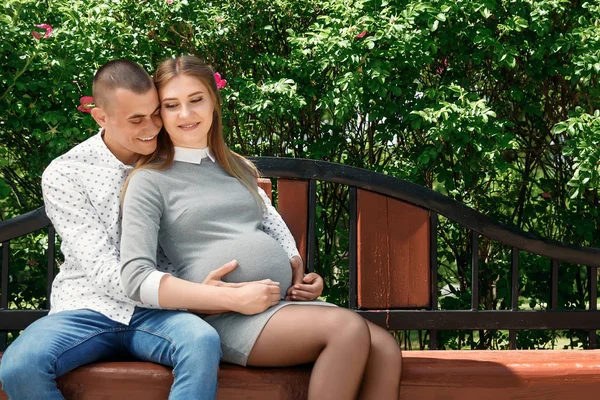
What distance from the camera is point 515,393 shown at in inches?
112

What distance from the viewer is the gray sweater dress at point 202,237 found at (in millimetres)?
2492

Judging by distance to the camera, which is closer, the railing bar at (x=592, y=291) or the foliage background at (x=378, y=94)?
the railing bar at (x=592, y=291)

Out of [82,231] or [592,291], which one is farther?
[592,291]

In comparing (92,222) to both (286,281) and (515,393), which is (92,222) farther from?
(515,393)

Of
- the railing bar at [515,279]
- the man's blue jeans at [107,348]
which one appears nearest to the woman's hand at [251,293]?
the man's blue jeans at [107,348]

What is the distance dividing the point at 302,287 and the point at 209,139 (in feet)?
1.81

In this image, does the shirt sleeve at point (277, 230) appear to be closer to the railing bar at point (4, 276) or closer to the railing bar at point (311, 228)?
the railing bar at point (311, 228)

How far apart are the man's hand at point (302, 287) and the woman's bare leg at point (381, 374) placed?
0.97 ft

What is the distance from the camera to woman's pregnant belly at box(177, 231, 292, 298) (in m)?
2.59

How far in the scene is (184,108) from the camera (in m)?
2.70

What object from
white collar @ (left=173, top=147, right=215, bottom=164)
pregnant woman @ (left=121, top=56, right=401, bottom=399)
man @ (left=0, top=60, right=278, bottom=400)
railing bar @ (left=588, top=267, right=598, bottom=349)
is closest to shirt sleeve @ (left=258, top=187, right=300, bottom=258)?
pregnant woman @ (left=121, top=56, right=401, bottom=399)

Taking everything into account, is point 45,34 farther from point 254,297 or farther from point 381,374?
point 381,374

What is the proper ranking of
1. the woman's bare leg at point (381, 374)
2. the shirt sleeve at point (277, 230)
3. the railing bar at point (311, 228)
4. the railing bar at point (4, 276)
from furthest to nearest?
the railing bar at point (311, 228), the railing bar at point (4, 276), the shirt sleeve at point (277, 230), the woman's bare leg at point (381, 374)

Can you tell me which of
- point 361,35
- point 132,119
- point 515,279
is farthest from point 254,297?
point 361,35
